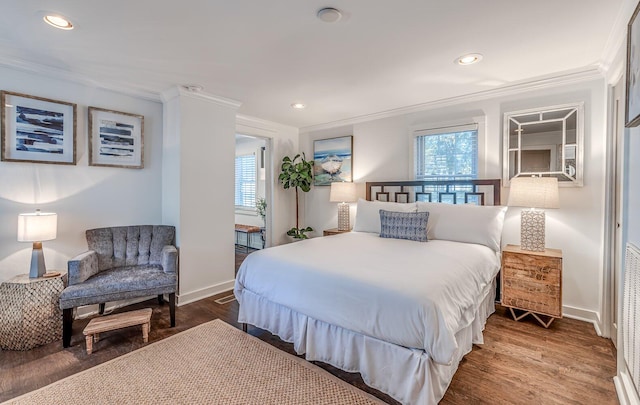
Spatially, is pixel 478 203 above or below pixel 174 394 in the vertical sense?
above

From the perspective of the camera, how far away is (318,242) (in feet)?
9.82

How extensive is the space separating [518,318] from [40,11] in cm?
452

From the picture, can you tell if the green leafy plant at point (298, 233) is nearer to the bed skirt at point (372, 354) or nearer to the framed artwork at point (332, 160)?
the framed artwork at point (332, 160)

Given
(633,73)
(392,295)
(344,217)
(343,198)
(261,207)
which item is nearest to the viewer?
(633,73)

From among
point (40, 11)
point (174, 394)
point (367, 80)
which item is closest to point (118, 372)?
point (174, 394)

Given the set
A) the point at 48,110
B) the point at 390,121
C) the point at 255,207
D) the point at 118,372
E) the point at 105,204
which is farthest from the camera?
the point at 255,207

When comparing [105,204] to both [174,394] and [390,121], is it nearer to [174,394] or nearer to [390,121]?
[174,394]

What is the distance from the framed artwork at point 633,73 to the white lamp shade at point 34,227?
4.04 m

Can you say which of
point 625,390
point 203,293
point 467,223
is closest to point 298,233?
point 203,293

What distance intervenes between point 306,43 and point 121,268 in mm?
2802

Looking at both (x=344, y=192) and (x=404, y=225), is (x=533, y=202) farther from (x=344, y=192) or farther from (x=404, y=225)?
(x=344, y=192)

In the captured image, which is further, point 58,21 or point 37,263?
point 37,263

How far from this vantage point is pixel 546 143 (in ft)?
9.99

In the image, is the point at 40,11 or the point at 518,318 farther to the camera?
the point at 518,318
